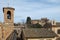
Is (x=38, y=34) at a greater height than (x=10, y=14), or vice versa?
(x=10, y=14)

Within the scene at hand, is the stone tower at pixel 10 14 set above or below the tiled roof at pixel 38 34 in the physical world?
above

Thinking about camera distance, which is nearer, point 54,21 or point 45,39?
point 45,39

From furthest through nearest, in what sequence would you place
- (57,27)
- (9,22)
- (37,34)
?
(57,27) < (37,34) < (9,22)

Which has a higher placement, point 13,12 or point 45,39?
point 13,12

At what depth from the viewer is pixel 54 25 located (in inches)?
1479

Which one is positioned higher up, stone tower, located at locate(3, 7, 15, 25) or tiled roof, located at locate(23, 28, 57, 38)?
stone tower, located at locate(3, 7, 15, 25)

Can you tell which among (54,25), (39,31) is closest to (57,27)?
(54,25)

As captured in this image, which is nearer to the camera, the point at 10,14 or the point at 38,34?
the point at 10,14

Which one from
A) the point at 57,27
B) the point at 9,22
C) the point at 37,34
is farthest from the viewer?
the point at 57,27

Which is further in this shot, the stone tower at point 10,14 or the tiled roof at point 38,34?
the tiled roof at point 38,34

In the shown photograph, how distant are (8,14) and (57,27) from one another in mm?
17103

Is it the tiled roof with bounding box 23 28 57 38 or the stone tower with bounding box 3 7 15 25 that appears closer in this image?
the stone tower with bounding box 3 7 15 25

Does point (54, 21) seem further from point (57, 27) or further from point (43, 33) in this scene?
point (43, 33)

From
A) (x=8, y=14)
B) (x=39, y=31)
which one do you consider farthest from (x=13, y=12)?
(x=39, y=31)
